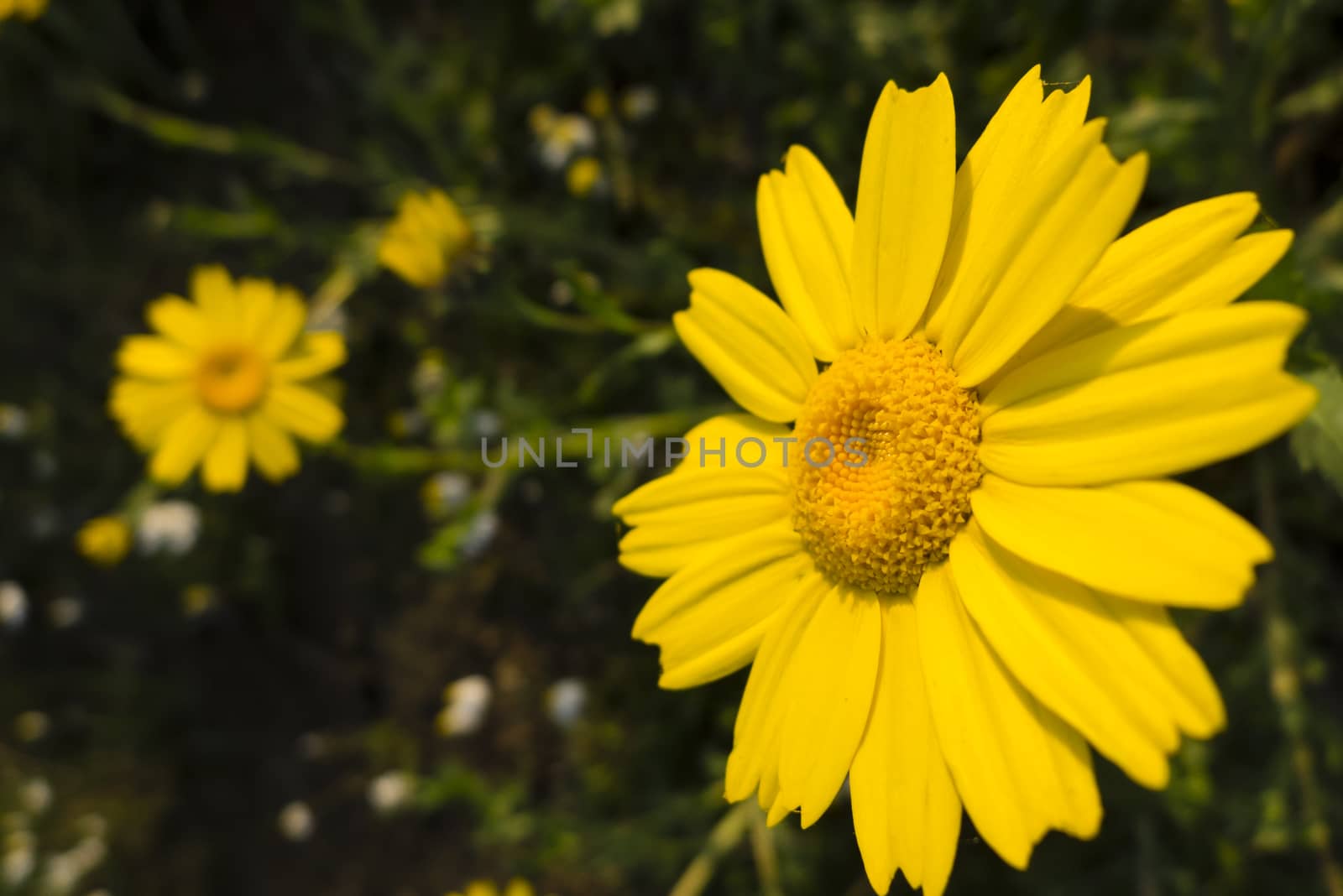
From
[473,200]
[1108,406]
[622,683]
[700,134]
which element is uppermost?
[700,134]

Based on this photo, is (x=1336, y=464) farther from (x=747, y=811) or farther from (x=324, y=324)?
(x=324, y=324)

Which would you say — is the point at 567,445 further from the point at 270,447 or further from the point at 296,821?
the point at 296,821

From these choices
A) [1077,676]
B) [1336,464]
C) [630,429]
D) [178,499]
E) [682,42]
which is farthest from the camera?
[178,499]

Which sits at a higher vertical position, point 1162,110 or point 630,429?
point 1162,110

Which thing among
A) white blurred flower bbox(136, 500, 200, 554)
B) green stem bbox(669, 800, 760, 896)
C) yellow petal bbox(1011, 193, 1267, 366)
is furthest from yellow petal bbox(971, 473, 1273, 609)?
white blurred flower bbox(136, 500, 200, 554)

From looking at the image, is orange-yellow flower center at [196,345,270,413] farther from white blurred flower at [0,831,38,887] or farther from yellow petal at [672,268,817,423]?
white blurred flower at [0,831,38,887]

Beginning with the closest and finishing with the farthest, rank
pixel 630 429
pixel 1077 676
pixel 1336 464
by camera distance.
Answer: pixel 1077 676 → pixel 1336 464 → pixel 630 429

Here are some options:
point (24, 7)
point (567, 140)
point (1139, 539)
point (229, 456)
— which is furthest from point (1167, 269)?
point (24, 7)

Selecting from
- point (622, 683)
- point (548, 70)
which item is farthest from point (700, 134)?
point (622, 683)
